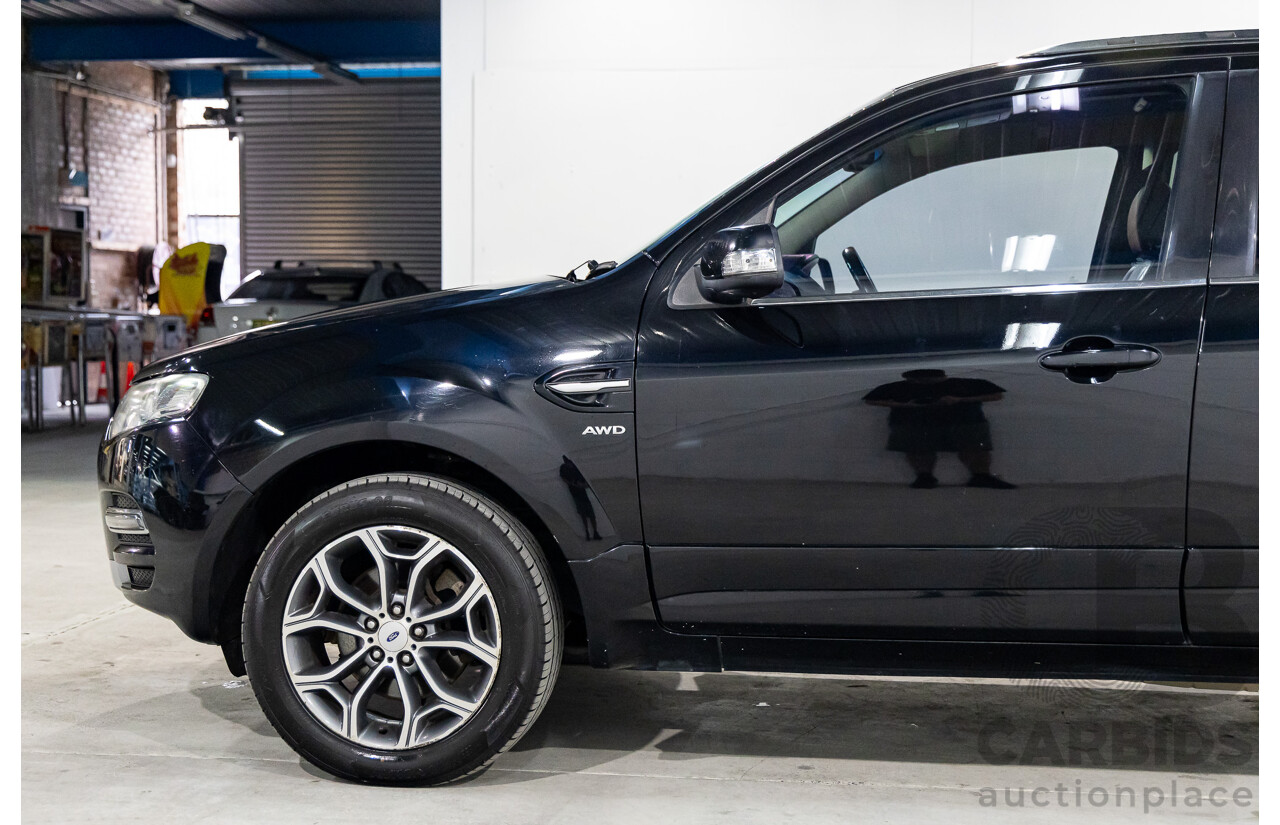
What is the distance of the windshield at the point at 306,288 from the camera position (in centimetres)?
1351

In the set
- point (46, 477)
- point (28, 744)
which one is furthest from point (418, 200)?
point (28, 744)

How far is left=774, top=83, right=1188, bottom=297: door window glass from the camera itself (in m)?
2.64

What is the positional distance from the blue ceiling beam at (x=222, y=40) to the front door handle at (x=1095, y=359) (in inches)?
612

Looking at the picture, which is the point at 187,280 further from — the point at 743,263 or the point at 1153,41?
the point at 1153,41

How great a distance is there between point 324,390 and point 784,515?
1130 millimetres

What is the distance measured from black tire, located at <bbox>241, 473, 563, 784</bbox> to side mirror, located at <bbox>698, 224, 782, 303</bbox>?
0.74 meters

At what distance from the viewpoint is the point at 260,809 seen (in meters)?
2.71

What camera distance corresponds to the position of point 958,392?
2.57 m

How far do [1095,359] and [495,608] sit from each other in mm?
1461

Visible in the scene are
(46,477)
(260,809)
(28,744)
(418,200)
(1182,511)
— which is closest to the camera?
(1182,511)

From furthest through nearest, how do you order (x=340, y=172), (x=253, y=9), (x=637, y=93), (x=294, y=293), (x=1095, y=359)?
(x=340, y=172) → (x=253, y=9) → (x=294, y=293) → (x=637, y=93) → (x=1095, y=359)

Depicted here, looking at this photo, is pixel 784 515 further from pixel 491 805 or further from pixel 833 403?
pixel 491 805

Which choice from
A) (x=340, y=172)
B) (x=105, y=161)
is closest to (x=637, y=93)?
(x=340, y=172)

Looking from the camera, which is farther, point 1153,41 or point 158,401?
point 158,401
